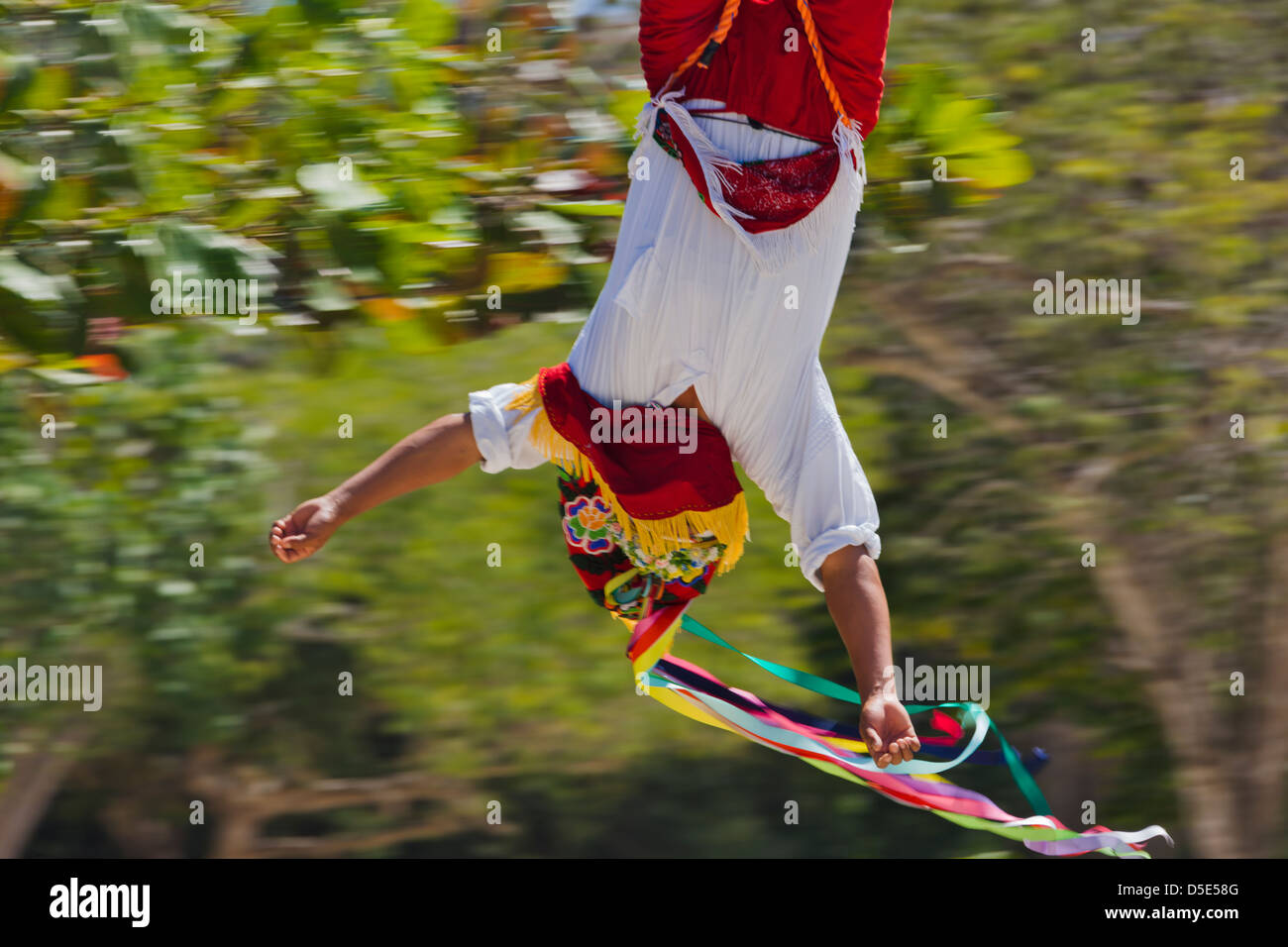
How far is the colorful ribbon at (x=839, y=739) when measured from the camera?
1993 millimetres

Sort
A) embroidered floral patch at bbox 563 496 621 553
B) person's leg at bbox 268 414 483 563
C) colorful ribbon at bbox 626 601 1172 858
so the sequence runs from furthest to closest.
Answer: colorful ribbon at bbox 626 601 1172 858, embroidered floral patch at bbox 563 496 621 553, person's leg at bbox 268 414 483 563

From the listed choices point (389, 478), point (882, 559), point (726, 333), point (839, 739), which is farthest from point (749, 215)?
point (882, 559)

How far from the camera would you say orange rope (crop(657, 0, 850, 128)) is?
153 cm

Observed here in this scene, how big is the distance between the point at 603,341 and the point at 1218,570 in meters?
3.14

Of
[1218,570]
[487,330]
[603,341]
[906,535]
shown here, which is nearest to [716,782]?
[906,535]

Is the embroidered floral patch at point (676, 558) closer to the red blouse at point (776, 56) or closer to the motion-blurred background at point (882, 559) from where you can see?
the red blouse at point (776, 56)

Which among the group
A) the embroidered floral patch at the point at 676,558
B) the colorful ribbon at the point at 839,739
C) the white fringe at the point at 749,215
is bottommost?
the colorful ribbon at the point at 839,739

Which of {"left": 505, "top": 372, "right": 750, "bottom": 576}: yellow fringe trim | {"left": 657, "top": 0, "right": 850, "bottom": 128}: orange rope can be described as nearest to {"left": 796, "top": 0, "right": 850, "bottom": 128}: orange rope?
{"left": 657, "top": 0, "right": 850, "bottom": 128}: orange rope

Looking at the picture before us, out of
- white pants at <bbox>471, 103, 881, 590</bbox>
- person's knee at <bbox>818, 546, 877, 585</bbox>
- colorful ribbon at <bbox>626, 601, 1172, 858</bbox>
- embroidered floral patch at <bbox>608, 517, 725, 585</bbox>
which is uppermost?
white pants at <bbox>471, 103, 881, 590</bbox>

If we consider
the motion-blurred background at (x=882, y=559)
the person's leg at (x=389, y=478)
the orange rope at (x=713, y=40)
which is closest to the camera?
the orange rope at (x=713, y=40)

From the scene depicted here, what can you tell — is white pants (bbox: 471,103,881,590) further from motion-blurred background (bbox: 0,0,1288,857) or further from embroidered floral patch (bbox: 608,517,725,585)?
motion-blurred background (bbox: 0,0,1288,857)

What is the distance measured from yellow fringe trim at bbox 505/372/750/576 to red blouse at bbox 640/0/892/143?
43 centimetres

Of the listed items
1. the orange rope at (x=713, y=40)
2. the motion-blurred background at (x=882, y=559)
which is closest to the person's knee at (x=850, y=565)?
the orange rope at (x=713, y=40)

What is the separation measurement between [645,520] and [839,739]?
550 mm
